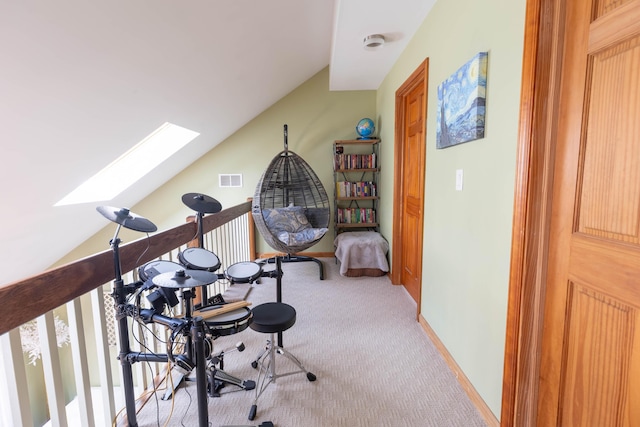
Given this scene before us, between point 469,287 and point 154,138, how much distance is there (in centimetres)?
392

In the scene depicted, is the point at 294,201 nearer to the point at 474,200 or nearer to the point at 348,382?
the point at 348,382

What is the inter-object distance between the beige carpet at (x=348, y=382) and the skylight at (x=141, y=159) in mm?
2591

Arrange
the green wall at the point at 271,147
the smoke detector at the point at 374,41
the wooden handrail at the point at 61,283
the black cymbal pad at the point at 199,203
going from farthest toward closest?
the green wall at the point at 271,147 < the smoke detector at the point at 374,41 < the black cymbal pad at the point at 199,203 < the wooden handrail at the point at 61,283

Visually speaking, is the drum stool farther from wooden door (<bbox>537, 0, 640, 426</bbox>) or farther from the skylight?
the skylight

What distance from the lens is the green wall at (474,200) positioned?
1278 mm

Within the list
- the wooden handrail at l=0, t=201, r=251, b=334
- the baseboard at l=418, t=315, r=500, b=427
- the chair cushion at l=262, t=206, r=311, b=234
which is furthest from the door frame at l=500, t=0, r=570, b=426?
the chair cushion at l=262, t=206, r=311, b=234

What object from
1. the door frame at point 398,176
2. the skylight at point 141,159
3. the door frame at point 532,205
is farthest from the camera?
the skylight at point 141,159

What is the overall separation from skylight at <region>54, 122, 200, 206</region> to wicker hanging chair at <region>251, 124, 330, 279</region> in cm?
115

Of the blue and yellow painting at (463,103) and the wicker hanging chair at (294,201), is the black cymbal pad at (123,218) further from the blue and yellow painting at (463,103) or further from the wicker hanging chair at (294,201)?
the wicker hanging chair at (294,201)

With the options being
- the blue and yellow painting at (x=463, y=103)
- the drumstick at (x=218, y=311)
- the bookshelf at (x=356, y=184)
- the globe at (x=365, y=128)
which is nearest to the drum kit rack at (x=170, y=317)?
the drumstick at (x=218, y=311)

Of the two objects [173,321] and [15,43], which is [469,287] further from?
[15,43]

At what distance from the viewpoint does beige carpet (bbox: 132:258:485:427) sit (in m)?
1.48

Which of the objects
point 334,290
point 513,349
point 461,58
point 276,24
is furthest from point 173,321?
point 276,24

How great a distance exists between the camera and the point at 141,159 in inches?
152
